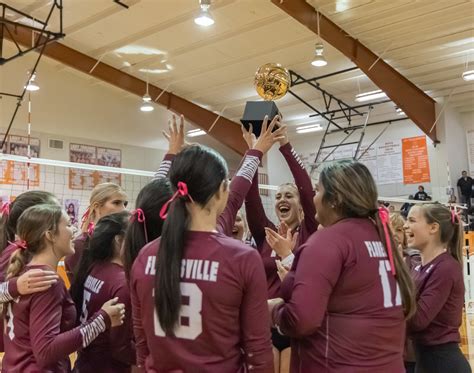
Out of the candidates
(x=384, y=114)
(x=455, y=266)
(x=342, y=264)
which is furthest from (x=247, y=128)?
(x=384, y=114)

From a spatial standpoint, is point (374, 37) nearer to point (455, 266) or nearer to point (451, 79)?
point (451, 79)

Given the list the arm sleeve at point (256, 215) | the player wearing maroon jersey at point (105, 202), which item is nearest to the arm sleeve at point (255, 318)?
the arm sleeve at point (256, 215)

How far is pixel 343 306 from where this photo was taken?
1803 millimetres

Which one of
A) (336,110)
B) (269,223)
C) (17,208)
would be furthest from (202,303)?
(336,110)

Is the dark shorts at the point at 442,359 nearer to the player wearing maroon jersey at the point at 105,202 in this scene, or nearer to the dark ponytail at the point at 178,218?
the dark ponytail at the point at 178,218

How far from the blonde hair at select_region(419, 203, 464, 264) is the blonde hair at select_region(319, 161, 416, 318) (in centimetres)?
108

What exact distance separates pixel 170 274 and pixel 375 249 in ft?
2.51

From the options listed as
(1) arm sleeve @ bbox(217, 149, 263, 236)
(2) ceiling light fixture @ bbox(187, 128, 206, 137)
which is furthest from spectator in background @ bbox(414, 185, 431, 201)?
(1) arm sleeve @ bbox(217, 149, 263, 236)

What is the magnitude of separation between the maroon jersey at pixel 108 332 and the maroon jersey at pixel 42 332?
0.39 ft

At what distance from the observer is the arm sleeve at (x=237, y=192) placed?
7.06ft

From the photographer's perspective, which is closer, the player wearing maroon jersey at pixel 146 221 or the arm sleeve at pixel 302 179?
the player wearing maroon jersey at pixel 146 221

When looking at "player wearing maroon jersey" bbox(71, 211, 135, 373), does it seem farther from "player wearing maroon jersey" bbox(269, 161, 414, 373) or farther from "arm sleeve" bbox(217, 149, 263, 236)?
"player wearing maroon jersey" bbox(269, 161, 414, 373)

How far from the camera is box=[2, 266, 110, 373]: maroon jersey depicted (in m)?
2.01

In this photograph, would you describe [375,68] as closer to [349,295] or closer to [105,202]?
[105,202]
